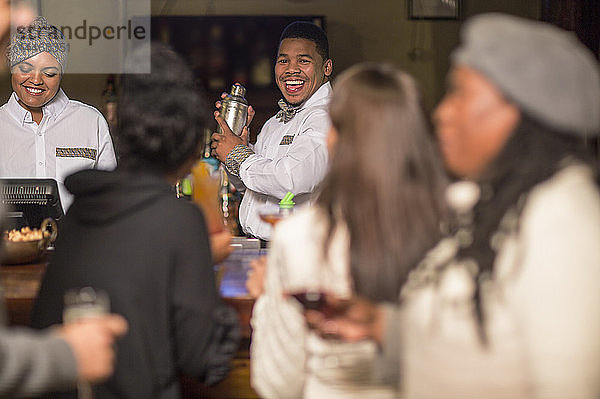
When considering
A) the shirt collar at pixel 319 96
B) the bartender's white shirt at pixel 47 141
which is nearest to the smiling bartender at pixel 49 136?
the bartender's white shirt at pixel 47 141

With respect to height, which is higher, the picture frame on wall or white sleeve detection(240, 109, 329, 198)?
the picture frame on wall

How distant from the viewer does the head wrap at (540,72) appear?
53.3 inches

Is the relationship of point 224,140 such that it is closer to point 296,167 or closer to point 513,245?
point 296,167

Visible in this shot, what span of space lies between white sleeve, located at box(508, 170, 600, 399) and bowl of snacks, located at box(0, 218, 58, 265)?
1767 mm

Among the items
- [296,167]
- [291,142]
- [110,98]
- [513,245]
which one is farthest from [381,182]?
[110,98]

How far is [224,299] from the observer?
6.91 feet

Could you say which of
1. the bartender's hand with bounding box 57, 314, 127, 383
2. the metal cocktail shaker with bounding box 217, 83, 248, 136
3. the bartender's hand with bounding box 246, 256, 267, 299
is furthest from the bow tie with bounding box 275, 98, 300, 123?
the bartender's hand with bounding box 57, 314, 127, 383

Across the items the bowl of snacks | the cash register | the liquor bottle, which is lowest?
the bowl of snacks

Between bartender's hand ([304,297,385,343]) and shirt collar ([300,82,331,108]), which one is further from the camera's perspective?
shirt collar ([300,82,331,108])

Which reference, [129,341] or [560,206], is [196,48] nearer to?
[129,341]

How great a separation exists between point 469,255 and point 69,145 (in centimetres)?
281

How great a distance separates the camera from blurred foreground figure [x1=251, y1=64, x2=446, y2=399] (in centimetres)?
149

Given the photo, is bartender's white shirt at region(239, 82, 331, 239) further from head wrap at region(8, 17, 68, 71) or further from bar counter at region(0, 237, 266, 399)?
head wrap at region(8, 17, 68, 71)

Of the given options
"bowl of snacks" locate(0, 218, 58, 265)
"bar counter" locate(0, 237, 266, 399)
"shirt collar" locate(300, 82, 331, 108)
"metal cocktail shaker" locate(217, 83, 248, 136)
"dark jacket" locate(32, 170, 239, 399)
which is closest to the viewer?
"dark jacket" locate(32, 170, 239, 399)
